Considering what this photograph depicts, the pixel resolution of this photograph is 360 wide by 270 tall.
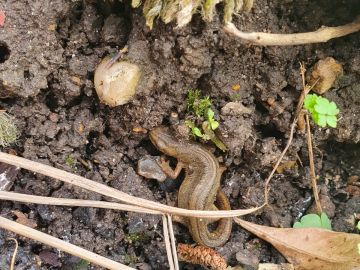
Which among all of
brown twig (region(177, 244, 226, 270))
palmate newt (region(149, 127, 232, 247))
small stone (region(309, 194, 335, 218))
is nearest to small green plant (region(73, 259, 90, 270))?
brown twig (region(177, 244, 226, 270))

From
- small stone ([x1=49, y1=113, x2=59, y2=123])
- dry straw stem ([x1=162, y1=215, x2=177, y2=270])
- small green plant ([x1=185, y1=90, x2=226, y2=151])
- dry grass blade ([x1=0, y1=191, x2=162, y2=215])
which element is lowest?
dry straw stem ([x1=162, y1=215, x2=177, y2=270])

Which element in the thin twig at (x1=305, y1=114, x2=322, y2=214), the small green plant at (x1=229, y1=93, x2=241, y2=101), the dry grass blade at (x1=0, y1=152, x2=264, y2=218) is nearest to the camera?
the dry grass blade at (x1=0, y1=152, x2=264, y2=218)

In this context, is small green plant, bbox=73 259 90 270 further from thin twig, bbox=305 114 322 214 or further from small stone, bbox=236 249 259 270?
thin twig, bbox=305 114 322 214

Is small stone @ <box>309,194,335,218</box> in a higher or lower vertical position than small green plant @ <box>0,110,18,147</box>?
lower

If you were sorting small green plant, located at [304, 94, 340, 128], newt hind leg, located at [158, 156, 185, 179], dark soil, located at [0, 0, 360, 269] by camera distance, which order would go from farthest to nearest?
newt hind leg, located at [158, 156, 185, 179] < small green plant, located at [304, 94, 340, 128] < dark soil, located at [0, 0, 360, 269]

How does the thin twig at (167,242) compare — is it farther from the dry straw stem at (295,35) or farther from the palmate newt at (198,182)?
the dry straw stem at (295,35)

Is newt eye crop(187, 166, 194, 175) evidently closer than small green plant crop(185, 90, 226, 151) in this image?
No

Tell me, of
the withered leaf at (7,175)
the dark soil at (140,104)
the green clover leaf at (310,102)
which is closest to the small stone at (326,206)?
the dark soil at (140,104)
